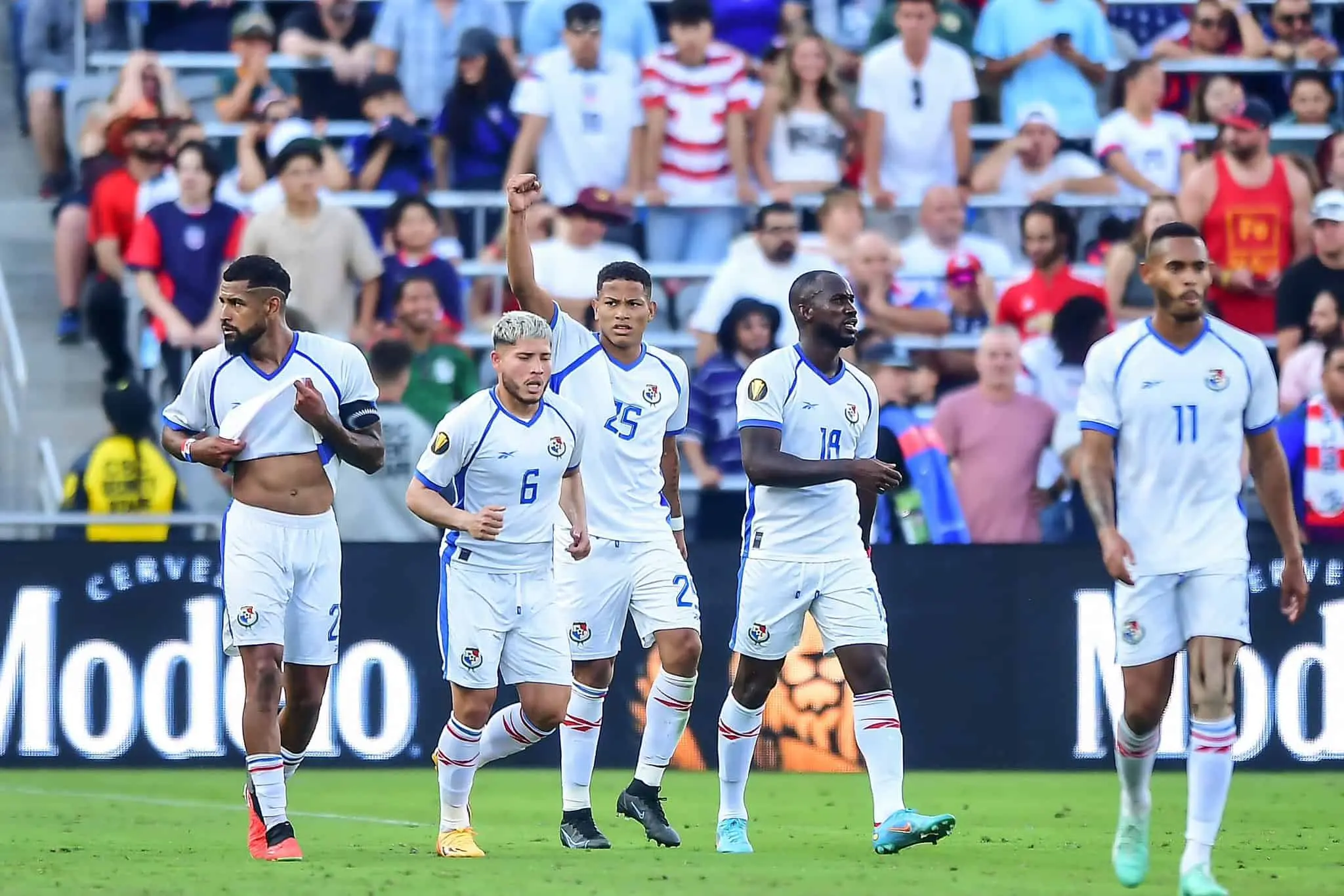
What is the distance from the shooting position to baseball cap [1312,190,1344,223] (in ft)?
49.6

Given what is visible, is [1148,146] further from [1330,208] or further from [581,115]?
[581,115]

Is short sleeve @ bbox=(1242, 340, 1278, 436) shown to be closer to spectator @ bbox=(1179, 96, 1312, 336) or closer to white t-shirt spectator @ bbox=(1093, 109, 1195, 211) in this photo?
spectator @ bbox=(1179, 96, 1312, 336)

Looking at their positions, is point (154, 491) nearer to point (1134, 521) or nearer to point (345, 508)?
point (345, 508)

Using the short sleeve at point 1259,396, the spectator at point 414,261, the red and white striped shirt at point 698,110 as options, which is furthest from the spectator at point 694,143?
the short sleeve at point 1259,396

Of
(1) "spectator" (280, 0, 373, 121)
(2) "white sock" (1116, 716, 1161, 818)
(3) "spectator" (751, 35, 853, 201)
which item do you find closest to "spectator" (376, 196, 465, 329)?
(1) "spectator" (280, 0, 373, 121)

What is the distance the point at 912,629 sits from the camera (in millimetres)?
13727

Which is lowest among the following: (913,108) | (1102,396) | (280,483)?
(280,483)

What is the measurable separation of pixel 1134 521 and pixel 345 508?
6.92 meters

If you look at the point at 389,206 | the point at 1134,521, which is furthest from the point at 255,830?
the point at 389,206

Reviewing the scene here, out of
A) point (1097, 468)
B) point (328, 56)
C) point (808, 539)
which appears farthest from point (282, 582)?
point (328, 56)

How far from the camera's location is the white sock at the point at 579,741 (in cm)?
995

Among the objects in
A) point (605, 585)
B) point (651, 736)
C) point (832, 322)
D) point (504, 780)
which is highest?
point (832, 322)

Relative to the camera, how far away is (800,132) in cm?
1712

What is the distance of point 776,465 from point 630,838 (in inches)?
82.5
